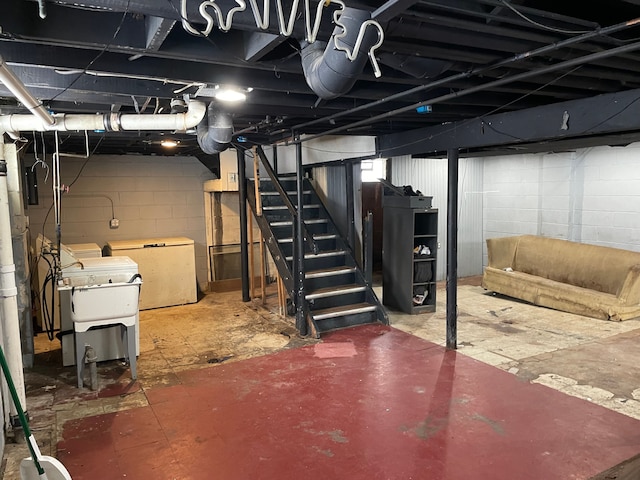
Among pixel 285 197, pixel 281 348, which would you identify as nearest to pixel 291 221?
pixel 285 197

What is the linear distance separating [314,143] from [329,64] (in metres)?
5.00

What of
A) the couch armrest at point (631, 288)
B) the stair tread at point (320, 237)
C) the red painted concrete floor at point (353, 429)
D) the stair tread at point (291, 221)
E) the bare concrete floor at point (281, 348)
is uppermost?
the stair tread at point (291, 221)

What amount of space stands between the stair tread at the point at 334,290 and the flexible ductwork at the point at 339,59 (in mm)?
3259

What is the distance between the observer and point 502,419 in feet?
10.0

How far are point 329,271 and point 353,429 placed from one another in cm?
266

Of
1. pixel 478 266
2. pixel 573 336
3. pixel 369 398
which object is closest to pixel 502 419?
pixel 369 398

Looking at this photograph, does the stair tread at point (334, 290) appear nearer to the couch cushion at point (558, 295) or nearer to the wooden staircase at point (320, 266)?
the wooden staircase at point (320, 266)

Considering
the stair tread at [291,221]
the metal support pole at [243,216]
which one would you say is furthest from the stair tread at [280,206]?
the metal support pole at [243,216]

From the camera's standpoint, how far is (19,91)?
2.16 m

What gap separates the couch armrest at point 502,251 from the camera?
21.8 feet

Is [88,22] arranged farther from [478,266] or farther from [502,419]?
[478,266]

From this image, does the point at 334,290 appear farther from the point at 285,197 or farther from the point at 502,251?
the point at 502,251

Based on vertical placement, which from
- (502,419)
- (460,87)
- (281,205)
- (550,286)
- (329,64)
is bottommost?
(502,419)

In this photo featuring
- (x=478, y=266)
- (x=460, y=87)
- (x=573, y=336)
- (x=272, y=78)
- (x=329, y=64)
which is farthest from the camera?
(x=478, y=266)
